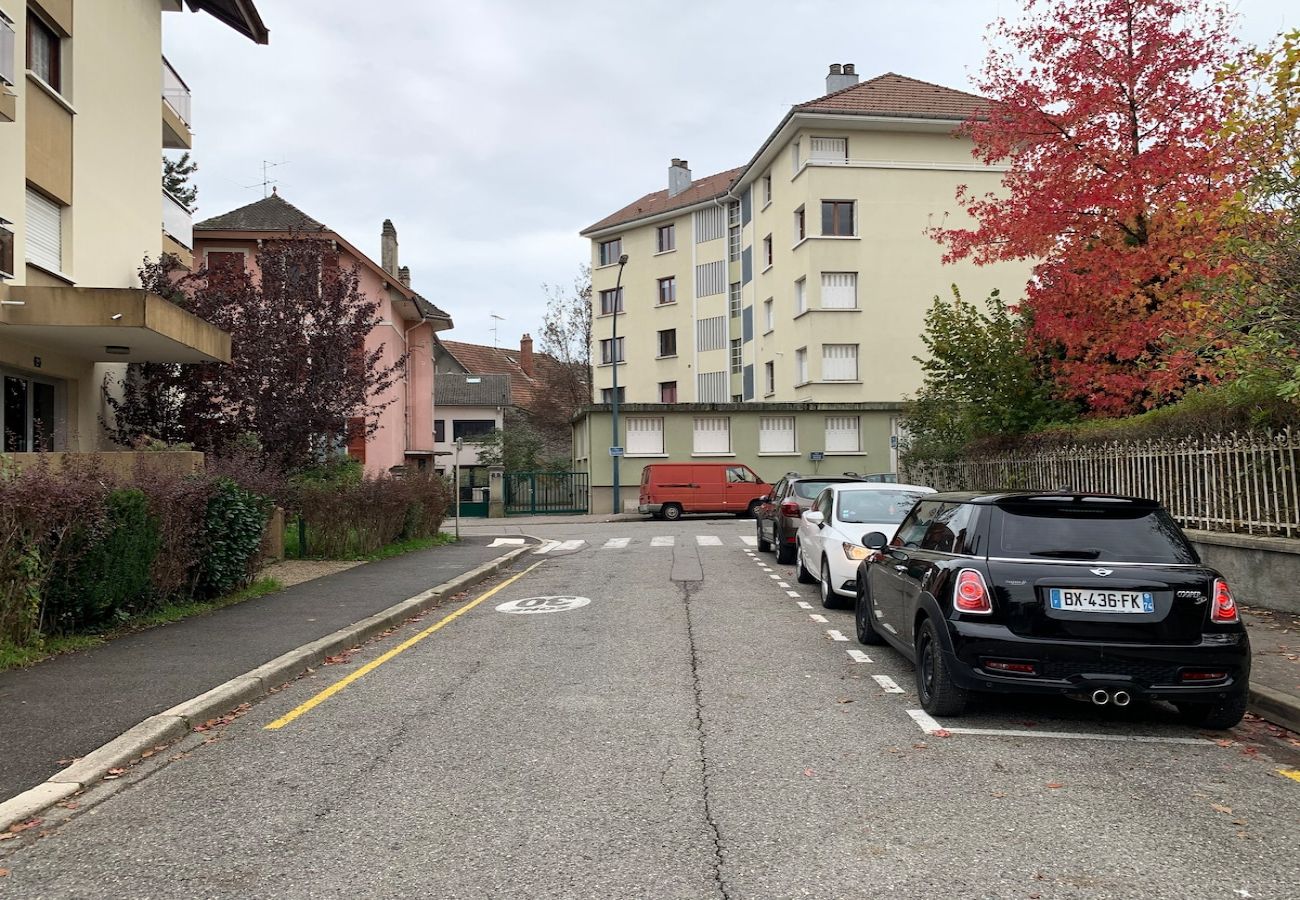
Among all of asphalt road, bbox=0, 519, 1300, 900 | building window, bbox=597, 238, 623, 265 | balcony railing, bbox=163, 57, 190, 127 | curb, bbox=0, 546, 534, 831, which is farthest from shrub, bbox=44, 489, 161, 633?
building window, bbox=597, 238, 623, 265

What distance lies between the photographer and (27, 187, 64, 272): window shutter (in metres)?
13.8

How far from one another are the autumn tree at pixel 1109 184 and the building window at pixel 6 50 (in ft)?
45.5

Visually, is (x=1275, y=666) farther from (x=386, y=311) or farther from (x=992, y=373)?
(x=386, y=311)

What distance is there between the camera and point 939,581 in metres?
6.23

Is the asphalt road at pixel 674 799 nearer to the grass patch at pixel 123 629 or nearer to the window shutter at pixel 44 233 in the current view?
the grass patch at pixel 123 629

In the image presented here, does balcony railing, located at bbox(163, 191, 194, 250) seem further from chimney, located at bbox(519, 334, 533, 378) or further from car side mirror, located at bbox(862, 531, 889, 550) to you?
chimney, located at bbox(519, 334, 533, 378)

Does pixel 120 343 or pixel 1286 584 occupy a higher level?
pixel 120 343

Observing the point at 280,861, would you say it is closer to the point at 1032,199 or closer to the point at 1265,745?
the point at 1265,745

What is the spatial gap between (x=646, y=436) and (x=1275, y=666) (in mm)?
31645

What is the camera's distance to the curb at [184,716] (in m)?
4.65

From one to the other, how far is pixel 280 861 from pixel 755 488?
30553 millimetres

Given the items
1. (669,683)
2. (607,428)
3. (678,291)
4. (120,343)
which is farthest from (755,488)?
(669,683)

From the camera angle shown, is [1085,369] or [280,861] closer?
[280,861]

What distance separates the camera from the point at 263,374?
17.4m
